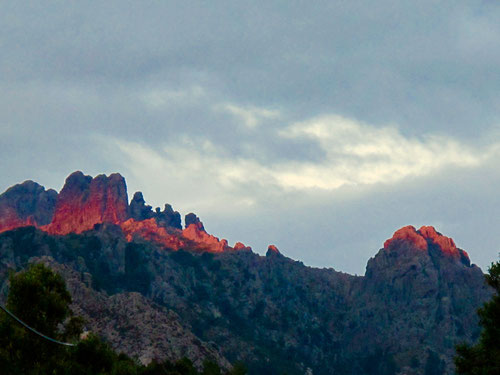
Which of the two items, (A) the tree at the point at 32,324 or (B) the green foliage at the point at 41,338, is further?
(B) the green foliage at the point at 41,338

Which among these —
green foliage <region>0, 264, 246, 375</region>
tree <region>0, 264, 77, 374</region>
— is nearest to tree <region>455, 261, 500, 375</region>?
green foliage <region>0, 264, 246, 375</region>

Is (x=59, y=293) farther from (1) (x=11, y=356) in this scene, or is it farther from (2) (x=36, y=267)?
(1) (x=11, y=356)

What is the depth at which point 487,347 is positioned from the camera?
7675cm

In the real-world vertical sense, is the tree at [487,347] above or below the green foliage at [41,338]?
above

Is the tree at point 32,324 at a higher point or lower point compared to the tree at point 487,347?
lower

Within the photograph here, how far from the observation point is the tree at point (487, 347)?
73938mm

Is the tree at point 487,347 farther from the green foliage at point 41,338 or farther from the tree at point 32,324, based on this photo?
the tree at point 32,324

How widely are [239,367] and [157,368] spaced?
101ft

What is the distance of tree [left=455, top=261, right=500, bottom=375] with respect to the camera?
73.9 metres

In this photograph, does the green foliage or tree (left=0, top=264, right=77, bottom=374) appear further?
the green foliage

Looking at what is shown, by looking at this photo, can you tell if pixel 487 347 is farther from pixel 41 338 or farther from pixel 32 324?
pixel 32 324

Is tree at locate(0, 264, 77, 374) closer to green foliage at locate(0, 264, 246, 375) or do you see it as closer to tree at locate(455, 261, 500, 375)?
green foliage at locate(0, 264, 246, 375)

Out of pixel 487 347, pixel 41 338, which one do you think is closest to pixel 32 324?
pixel 41 338

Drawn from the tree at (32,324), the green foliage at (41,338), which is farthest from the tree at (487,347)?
the tree at (32,324)
